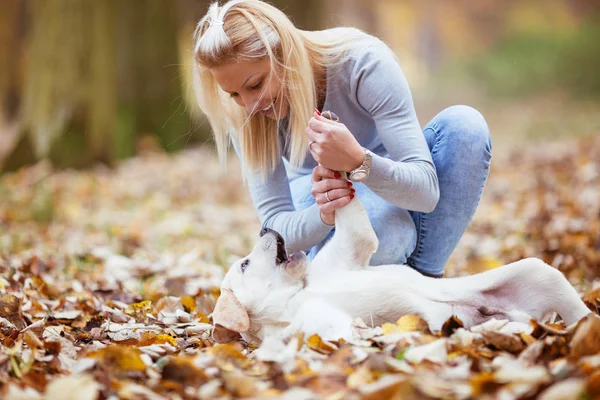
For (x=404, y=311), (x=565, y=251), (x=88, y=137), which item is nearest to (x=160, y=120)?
(x=88, y=137)

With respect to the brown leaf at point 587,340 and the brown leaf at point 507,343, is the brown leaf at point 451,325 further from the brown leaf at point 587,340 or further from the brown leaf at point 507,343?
the brown leaf at point 587,340

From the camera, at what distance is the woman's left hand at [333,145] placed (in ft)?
8.23

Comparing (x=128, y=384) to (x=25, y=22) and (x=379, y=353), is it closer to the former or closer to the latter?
(x=379, y=353)

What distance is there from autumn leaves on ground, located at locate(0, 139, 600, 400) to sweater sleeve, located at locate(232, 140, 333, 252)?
523 millimetres

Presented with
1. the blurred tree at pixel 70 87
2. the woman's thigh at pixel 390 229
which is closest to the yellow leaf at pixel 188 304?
the woman's thigh at pixel 390 229

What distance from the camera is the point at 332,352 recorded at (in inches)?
89.2

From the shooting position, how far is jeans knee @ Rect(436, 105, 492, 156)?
3090mm

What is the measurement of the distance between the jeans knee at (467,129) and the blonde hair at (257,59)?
22.5 inches

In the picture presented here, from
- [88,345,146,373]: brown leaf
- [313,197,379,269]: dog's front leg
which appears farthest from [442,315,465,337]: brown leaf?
[88,345,146,373]: brown leaf

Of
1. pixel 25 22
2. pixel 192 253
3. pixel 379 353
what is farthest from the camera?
pixel 25 22

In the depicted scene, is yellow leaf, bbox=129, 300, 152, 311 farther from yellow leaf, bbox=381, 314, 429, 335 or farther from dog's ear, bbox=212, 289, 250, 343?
yellow leaf, bbox=381, 314, 429, 335

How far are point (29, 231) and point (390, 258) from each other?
3.63m

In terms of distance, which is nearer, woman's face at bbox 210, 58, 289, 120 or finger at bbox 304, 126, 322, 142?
finger at bbox 304, 126, 322, 142

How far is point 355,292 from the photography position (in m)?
2.65
